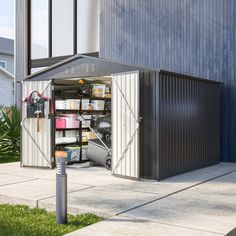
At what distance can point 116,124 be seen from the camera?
28.7 ft

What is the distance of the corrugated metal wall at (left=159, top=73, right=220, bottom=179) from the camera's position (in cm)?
849

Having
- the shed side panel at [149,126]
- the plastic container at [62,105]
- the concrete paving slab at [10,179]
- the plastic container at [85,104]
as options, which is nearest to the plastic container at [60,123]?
the plastic container at [62,105]

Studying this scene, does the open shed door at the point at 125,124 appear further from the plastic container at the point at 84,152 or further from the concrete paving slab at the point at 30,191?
the plastic container at the point at 84,152

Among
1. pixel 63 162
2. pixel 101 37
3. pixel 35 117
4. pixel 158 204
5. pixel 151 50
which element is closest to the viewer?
pixel 63 162

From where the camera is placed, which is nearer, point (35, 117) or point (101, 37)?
point (35, 117)

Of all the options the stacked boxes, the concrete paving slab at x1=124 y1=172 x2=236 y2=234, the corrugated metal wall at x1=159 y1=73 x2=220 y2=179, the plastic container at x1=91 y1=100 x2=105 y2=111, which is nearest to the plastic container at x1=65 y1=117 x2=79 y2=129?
the stacked boxes

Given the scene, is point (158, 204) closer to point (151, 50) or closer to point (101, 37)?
point (151, 50)

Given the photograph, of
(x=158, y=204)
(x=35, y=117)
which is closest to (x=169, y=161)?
(x=158, y=204)

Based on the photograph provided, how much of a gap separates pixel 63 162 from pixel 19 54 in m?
12.3

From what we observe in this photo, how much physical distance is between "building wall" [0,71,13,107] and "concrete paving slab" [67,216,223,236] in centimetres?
2794

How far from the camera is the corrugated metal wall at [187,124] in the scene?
27.9 ft

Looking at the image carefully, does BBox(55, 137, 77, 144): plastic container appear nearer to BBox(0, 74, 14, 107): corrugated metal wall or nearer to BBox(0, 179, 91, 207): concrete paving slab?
BBox(0, 179, 91, 207): concrete paving slab

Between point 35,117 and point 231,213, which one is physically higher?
point 35,117

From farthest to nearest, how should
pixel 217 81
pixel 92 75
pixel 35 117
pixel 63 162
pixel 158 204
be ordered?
pixel 217 81 → pixel 35 117 → pixel 92 75 → pixel 158 204 → pixel 63 162
